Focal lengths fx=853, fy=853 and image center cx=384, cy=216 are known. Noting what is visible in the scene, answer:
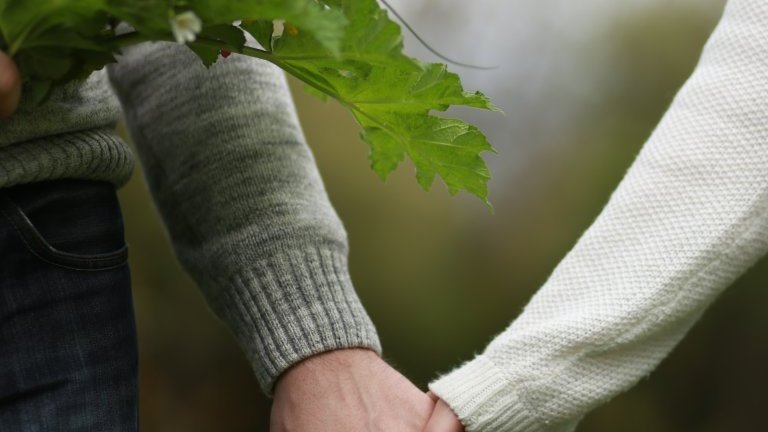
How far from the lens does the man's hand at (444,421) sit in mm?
718

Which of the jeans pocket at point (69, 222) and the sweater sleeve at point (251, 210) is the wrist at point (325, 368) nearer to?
the sweater sleeve at point (251, 210)

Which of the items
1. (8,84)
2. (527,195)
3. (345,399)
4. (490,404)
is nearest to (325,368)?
(345,399)

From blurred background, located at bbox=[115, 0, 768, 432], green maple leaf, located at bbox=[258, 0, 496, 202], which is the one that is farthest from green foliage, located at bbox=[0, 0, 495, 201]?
blurred background, located at bbox=[115, 0, 768, 432]

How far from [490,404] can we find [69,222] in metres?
0.36

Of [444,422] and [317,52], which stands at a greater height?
[317,52]

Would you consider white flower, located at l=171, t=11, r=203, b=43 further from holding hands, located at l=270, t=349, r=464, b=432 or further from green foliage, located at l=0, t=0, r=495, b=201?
holding hands, located at l=270, t=349, r=464, b=432

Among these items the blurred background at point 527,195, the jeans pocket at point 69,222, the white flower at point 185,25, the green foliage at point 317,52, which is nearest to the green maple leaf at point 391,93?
the green foliage at point 317,52

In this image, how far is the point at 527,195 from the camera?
1.47 m

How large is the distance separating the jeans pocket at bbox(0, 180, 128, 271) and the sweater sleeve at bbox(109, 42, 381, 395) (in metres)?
0.11

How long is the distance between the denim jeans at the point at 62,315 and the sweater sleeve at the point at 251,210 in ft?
0.41

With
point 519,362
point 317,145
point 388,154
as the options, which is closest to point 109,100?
point 388,154

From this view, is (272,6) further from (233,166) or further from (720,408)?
(720,408)

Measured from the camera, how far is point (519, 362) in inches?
28.2

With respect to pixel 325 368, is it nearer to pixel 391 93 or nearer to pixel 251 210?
pixel 251 210
